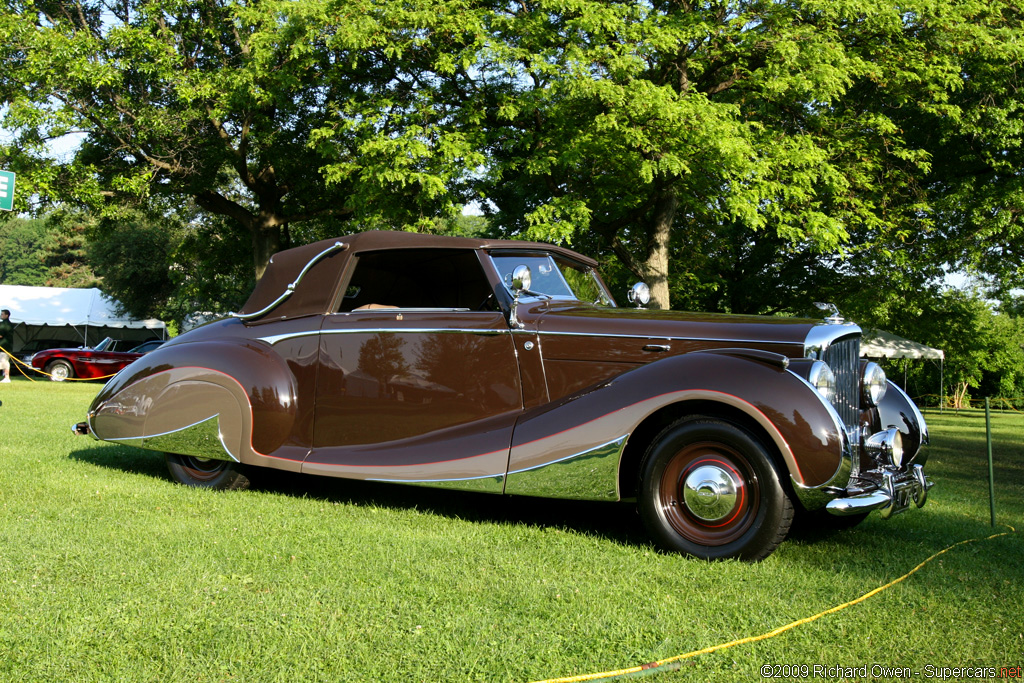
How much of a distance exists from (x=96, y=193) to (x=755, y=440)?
17.5 metres

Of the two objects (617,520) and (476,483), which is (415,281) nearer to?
(476,483)

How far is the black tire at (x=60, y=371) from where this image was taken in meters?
22.3

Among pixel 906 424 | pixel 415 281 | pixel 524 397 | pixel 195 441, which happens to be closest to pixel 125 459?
pixel 195 441

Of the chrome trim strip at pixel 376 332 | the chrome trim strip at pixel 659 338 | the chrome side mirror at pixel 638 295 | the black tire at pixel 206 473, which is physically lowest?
the black tire at pixel 206 473

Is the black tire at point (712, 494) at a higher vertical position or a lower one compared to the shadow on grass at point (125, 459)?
higher

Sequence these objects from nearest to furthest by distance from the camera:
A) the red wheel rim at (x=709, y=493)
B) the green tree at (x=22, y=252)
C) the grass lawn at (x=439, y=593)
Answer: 1. the grass lawn at (x=439, y=593)
2. the red wheel rim at (x=709, y=493)
3. the green tree at (x=22, y=252)

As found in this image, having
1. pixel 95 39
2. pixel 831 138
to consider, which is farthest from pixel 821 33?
pixel 95 39

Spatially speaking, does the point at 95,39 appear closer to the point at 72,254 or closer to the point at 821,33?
the point at 821,33

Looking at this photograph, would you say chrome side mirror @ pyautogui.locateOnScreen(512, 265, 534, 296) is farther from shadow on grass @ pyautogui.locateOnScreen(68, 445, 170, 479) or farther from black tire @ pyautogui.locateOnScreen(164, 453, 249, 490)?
shadow on grass @ pyautogui.locateOnScreen(68, 445, 170, 479)

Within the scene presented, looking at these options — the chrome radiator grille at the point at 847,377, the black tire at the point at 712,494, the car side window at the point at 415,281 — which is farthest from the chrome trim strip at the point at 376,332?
the chrome radiator grille at the point at 847,377

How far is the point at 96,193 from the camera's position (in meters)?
17.4

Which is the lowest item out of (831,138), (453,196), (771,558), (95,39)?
(771,558)

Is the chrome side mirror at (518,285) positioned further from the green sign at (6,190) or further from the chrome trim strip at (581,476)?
the green sign at (6,190)

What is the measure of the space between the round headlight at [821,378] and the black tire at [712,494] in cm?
44
